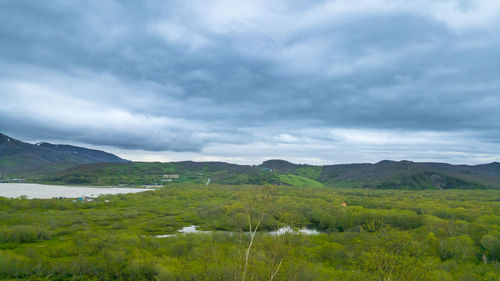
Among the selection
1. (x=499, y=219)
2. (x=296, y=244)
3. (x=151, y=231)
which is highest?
(x=296, y=244)

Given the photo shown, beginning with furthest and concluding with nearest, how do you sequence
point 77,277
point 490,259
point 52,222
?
point 52,222 < point 490,259 < point 77,277

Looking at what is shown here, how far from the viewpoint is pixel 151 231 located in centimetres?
8194

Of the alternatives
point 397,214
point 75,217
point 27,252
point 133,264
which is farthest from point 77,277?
point 397,214

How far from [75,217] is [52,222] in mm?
12057

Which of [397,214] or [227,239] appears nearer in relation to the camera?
[227,239]

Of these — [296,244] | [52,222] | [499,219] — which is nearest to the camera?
[296,244]

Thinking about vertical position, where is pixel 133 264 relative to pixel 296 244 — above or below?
below

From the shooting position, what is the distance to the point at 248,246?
43188mm

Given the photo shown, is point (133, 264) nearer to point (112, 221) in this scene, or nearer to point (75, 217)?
point (112, 221)

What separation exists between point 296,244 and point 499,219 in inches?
3289

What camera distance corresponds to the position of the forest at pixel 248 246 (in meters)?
24.0

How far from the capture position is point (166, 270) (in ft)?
133

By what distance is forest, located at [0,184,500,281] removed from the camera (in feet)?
78.9

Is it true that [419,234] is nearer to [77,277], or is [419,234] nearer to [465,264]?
[465,264]
